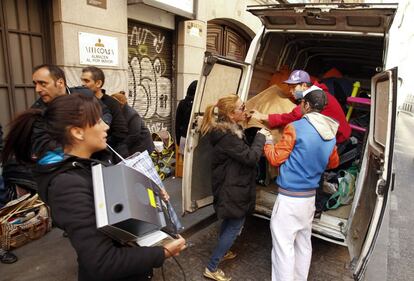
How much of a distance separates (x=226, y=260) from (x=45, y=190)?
2.56 meters

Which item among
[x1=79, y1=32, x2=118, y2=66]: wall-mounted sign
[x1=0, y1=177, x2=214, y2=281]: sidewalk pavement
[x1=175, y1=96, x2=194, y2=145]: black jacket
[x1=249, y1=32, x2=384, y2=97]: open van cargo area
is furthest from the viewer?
[x1=175, y1=96, x2=194, y2=145]: black jacket

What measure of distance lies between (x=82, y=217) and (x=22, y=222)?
103 inches

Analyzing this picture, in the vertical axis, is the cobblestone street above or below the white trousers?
below

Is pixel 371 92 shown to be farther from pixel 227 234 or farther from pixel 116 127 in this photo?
pixel 116 127

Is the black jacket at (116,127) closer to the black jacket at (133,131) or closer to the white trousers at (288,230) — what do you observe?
the black jacket at (133,131)

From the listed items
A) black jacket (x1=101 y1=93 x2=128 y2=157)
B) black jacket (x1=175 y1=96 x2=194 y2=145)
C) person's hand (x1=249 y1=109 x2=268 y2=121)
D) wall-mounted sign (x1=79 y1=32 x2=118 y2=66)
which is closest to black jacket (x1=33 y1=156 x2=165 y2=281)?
black jacket (x1=101 y1=93 x2=128 y2=157)

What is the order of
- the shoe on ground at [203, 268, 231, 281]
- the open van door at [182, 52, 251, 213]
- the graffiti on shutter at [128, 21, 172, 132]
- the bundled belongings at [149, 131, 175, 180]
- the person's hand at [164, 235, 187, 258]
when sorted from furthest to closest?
the graffiti on shutter at [128, 21, 172, 132] → the bundled belongings at [149, 131, 175, 180] → the open van door at [182, 52, 251, 213] → the shoe on ground at [203, 268, 231, 281] → the person's hand at [164, 235, 187, 258]

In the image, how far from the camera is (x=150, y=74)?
6332 mm

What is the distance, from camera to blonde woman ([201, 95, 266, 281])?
9.05 ft

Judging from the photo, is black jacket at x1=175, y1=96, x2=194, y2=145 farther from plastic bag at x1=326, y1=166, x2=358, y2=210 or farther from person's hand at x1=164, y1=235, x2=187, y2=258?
person's hand at x1=164, y1=235, x2=187, y2=258

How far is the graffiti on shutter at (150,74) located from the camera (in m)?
5.88

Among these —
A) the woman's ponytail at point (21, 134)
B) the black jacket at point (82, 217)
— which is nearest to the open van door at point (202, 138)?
the woman's ponytail at point (21, 134)

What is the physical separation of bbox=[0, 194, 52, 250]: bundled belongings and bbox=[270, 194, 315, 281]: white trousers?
256 centimetres

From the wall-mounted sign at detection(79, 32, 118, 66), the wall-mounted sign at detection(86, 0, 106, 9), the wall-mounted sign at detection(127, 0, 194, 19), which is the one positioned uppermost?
the wall-mounted sign at detection(127, 0, 194, 19)
